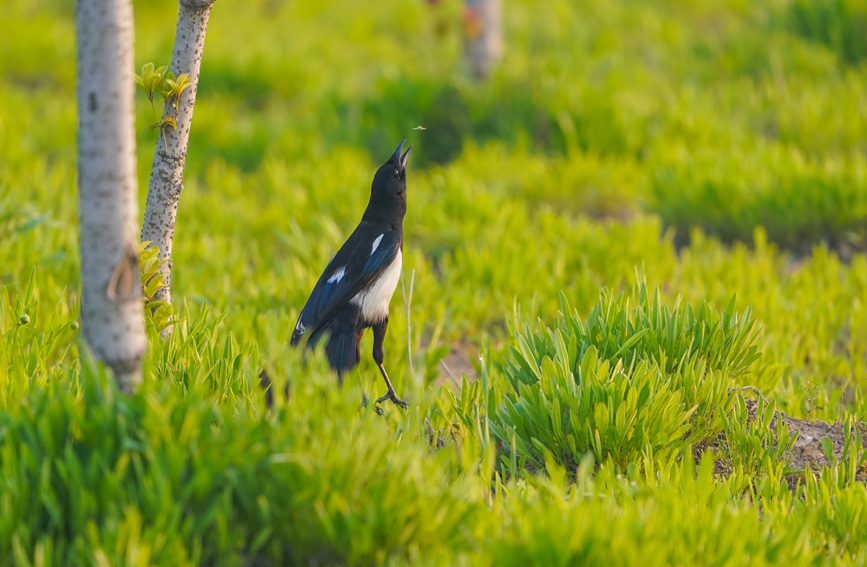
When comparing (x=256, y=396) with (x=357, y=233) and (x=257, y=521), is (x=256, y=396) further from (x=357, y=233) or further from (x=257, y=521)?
(x=357, y=233)

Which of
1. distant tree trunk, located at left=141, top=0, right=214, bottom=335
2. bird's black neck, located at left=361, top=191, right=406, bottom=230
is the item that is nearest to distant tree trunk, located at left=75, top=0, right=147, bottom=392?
distant tree trunk, located at left=141, top=0, right=214, bottom=335

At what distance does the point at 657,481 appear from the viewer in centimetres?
261

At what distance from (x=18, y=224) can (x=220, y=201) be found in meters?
1.43

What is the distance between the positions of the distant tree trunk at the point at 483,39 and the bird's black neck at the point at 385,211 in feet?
14.1

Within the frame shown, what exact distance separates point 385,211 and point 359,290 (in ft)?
1.06

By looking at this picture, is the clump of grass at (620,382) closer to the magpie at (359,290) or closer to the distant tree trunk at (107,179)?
the magpie at (359,290)

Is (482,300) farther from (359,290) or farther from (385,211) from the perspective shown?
(359,290)

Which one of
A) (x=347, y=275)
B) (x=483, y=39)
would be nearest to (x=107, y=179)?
(x=347, y=275)

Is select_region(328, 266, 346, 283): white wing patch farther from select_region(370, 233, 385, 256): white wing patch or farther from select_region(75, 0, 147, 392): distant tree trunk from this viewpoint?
select_region(75, 0, 147, 392): distant tree trunk

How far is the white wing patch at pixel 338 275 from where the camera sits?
3.11 metres

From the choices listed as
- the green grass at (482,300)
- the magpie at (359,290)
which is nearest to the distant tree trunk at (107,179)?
the green grass at (482,300)

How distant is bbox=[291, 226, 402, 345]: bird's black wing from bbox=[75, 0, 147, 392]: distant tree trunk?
Answer: 0.87 meters

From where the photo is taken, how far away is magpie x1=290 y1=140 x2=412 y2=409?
3070mm

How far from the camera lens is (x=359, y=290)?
308cm
